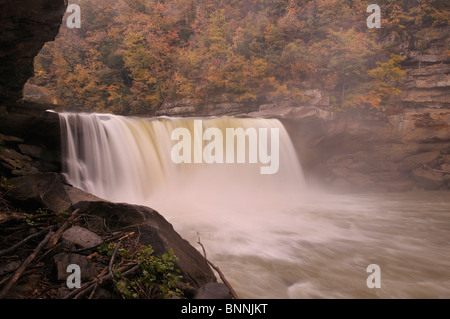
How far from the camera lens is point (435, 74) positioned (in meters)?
13.3

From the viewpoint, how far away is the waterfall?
8344 mm

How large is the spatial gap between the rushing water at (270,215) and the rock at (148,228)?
39.9 inches

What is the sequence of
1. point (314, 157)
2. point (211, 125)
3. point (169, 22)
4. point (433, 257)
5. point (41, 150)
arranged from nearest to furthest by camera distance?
point (433, 257), point (41, 150), point (211, 125), point (314, 157), point (169, 22)

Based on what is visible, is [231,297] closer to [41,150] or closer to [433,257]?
[433,257]

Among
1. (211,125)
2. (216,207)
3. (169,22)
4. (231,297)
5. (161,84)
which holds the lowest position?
(216,207)

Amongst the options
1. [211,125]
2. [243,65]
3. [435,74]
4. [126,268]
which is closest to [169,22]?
[243,65]

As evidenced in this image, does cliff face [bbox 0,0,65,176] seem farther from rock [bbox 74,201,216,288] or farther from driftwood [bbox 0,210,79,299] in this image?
driftwood [bbox 0,210,79,299]

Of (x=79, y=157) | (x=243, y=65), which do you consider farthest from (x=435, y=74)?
(x=79, y=157)

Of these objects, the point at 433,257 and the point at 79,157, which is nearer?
the point at 433,257

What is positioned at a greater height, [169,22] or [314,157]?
[169,22]

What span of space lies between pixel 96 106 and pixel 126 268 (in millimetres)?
18807

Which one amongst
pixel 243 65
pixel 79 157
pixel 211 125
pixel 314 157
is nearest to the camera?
pixel 79 157

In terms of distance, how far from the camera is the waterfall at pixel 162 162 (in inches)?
328

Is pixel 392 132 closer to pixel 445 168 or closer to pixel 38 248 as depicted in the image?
pixel 445 168
